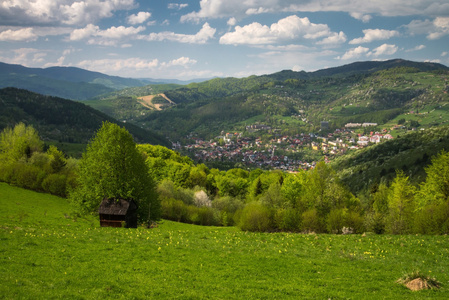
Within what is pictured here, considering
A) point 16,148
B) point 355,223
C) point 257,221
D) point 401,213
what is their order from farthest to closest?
point 16,148
point 257,221
point 355,223
point 401,213

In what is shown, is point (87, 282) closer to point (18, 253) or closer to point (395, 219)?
point (18, 253)

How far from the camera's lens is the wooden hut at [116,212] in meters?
33.9

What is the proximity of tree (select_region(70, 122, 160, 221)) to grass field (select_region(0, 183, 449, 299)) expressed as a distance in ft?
30.9

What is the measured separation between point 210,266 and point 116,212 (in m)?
19.3

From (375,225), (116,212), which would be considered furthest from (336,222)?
(116,212)

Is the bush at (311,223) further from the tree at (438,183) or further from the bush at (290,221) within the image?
the tree at (438,183)

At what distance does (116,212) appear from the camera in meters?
33.8

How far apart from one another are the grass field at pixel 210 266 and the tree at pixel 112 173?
9.41 m

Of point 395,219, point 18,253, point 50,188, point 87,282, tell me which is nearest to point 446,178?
point 395,219

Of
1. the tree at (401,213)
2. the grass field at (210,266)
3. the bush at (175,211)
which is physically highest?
the grass field at (210,266)

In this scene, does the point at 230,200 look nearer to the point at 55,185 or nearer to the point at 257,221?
the point at 257,221

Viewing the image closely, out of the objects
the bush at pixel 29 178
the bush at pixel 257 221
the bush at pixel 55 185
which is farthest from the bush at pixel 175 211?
the bush at pixel 29 178

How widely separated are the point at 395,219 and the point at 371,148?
6178 inches

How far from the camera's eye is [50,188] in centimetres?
5572
